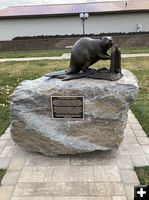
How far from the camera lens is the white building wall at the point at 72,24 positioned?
20109 millimetres

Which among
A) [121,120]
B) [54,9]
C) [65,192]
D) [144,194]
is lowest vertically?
[65,192]

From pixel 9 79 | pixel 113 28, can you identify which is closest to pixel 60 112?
pixel 9 79

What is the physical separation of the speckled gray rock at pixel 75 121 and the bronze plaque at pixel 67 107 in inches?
2.6

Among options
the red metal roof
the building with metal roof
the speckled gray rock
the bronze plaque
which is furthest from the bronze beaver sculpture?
the red metal roof

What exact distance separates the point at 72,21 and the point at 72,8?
7.46ft

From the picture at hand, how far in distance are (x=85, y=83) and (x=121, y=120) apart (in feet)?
2.71

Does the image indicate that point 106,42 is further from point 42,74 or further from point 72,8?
point 72,8

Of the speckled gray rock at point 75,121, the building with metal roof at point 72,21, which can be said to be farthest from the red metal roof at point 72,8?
the speckled gray rock at point 75,121

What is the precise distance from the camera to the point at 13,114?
3.60 m

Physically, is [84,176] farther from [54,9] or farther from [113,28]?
[54,9]

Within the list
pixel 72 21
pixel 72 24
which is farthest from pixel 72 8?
pixel 72 24

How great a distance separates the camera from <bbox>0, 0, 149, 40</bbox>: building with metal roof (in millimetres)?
19875

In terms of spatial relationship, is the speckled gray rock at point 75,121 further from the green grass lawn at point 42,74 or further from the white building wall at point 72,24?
the white building wall at point 72,24

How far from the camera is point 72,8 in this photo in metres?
21.7
